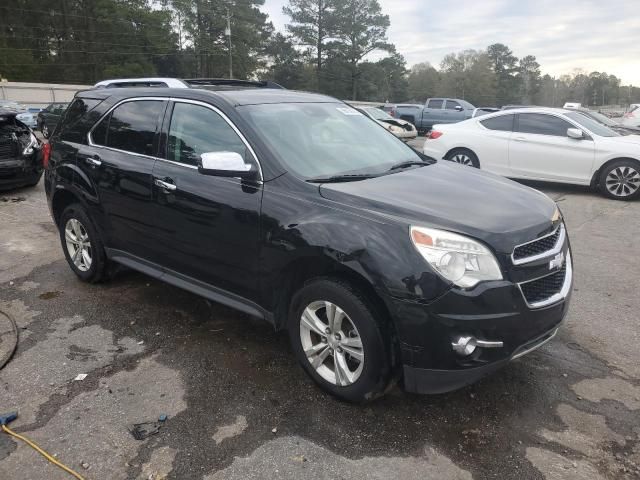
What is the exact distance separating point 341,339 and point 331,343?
0.08 meters

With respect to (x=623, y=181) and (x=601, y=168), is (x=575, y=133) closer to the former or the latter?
(x=601, y=168)

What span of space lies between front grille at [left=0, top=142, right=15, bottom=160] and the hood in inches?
318

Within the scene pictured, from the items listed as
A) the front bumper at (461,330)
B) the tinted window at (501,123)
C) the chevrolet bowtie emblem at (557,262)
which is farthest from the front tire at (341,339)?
the tinted window at (501,123)

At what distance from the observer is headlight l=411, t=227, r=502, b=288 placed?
255cm

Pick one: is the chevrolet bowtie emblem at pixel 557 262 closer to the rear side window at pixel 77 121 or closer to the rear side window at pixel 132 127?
the rear side window at pixel 132 127

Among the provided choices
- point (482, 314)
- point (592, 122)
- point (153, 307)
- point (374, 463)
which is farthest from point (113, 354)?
point (592, 122)

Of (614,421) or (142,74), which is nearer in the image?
(614,421)

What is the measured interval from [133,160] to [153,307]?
4.23 ft

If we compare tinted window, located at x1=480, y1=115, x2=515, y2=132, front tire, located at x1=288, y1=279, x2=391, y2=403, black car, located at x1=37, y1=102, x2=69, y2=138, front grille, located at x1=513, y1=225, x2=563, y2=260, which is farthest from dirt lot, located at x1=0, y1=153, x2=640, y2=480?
black car, located at x1=37, y1=102, x2=69, y2=138

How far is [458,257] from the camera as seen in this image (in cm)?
257

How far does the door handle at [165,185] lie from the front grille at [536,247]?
7.72 feet

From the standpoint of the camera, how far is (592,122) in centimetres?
955

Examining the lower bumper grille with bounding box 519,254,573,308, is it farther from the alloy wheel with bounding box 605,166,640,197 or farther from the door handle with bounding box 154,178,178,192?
the alloy wheel with bounding box 605,166,640,197

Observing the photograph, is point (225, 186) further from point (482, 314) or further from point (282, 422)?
point (482, 314)
